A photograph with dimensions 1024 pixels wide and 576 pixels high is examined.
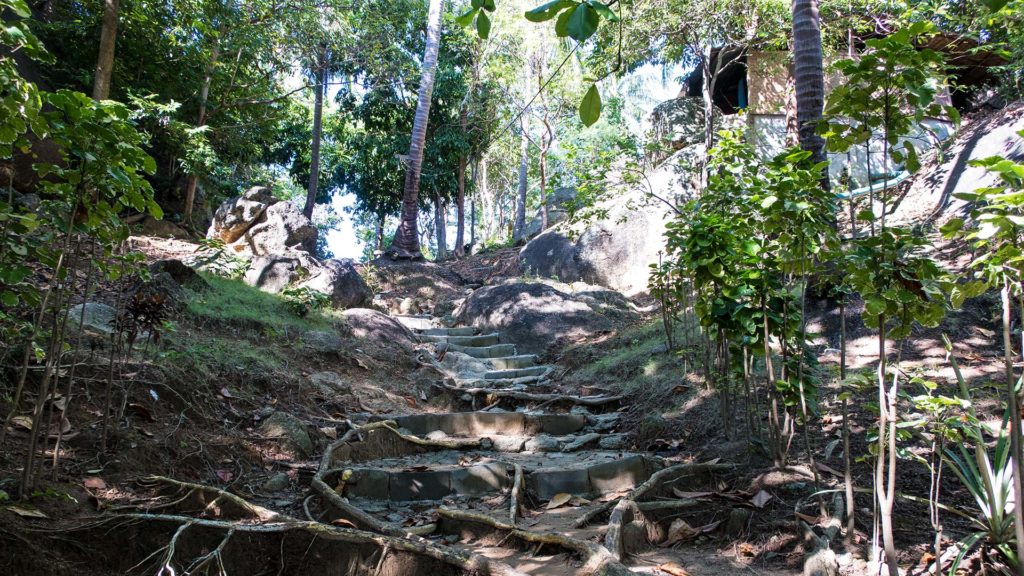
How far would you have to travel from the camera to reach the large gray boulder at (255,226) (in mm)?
11875

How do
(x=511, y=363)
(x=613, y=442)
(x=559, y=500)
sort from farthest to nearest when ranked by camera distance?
(x=511, y=363) → (x=613, y=442) → (x=559, y=500)

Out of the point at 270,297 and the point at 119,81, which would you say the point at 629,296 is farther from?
the point at 119,81

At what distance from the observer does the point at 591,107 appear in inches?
57.0

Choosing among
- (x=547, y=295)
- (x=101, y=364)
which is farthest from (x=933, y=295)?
(x=547, y=295)

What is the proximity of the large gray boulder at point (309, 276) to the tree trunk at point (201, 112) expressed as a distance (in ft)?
11.3

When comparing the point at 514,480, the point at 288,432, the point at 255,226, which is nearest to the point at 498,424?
the point at 514,480

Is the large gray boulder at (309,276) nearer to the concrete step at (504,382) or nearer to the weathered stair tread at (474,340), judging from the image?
the weathered stair tread at (474,340)

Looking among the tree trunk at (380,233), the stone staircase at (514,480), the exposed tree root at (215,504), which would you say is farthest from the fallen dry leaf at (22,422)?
the tree trunk at (380,233)

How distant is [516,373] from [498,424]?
2130 millimetres

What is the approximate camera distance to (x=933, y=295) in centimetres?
238

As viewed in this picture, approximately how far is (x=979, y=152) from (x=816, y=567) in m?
9.90

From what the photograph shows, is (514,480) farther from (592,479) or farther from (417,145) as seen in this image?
(417,145)

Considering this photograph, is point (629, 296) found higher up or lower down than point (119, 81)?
lower down

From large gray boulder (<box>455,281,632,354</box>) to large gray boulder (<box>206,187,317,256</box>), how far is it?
3869 mm
